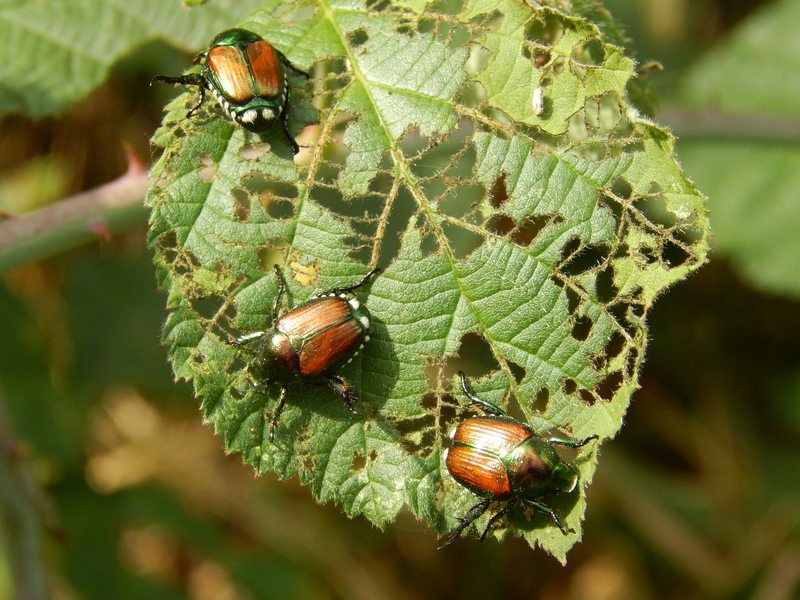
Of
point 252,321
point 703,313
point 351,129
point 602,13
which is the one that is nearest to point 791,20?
point 703,313

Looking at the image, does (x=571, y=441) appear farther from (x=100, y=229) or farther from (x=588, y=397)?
(x=100, y=229)

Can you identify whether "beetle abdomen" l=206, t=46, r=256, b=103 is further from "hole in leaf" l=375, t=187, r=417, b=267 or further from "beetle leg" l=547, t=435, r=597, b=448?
"beetle leg" l=547, t=435, r=597, b=448

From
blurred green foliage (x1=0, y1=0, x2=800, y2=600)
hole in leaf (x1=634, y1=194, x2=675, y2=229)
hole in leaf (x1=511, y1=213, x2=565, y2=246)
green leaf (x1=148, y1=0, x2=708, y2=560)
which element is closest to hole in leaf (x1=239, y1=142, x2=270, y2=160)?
green leaf (x1=148, y1=0, x2=708, y2=560)

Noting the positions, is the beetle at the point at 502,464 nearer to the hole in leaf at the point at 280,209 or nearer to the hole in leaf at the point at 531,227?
the hole in leaf at the point at 531,227

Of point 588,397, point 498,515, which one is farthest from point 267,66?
point 588,397

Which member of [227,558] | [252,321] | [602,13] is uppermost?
[602,13]

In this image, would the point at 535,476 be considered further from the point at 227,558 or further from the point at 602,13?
the point at 227,558
